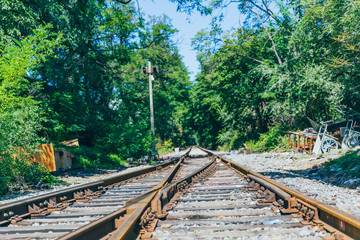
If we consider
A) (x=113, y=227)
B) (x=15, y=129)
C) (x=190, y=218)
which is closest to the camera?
(x=113, y=227)

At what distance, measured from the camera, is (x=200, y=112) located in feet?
157

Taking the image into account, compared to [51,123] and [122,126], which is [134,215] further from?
[122,126]

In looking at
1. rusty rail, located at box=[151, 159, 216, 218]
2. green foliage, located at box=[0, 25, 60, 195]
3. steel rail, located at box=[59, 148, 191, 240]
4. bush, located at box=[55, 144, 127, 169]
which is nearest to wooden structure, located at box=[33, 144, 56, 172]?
green foliage, located at box=[0, 25, 60, 195]

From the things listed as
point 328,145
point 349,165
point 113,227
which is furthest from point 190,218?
point 328,145

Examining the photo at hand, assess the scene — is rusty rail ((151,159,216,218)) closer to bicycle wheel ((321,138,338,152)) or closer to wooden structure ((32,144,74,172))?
wooden structure ((32,144,74,172))

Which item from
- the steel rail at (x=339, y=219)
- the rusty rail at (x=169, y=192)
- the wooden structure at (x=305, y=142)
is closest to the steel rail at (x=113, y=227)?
the rusty rail at (x=169, y=192)

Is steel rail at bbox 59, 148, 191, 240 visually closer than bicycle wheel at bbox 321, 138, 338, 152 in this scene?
Yes

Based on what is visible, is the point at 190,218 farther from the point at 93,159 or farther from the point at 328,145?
the point at 93,159

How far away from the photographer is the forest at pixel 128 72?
28.0 ft

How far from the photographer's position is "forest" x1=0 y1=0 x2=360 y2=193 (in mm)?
8531

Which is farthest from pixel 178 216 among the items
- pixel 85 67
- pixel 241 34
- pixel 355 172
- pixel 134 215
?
pixel 241 34

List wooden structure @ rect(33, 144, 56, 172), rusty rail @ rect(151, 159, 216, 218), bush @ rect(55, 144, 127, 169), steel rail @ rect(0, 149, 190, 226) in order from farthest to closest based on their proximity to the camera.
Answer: bush @ rect(55, 144, 127, 169)
wooden structure @ rect(33, 144, 56, 172)
steel rail @ rect(0, 149, 190, 226)
rusty rail @ rect(151, 159, 216, 218)

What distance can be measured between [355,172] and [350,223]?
5295 mm

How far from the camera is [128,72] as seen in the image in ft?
89.0
